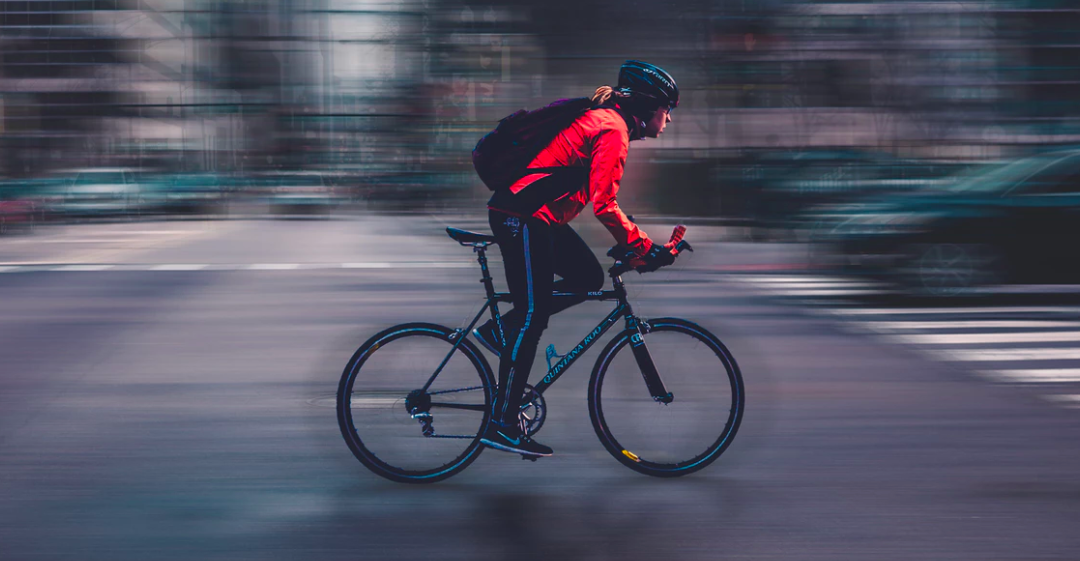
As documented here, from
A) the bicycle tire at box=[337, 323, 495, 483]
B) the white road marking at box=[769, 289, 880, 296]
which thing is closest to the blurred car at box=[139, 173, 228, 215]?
the white road marking at box=[769, 289, 880, 296]

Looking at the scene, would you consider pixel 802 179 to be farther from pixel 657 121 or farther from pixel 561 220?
pixel 561 220

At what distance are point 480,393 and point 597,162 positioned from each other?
44.6 inches

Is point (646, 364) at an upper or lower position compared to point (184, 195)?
upper

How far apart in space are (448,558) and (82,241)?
71.2 ft

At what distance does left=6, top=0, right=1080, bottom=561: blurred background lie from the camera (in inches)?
192

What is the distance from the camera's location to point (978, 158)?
32062 millimetres

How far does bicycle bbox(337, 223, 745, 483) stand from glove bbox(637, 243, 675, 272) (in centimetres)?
30

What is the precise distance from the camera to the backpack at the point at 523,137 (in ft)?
16.6

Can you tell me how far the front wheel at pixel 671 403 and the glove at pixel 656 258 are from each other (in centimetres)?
41

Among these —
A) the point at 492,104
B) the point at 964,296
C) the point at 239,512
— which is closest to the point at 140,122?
the point at 492,104

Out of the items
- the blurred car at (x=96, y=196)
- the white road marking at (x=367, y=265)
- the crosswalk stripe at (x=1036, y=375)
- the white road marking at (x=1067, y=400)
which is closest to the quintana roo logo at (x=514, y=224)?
the white road marking at (x=1067, y=400)

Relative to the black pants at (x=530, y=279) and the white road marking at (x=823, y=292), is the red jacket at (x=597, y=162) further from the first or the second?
the white road marking at (x=823, y=292)

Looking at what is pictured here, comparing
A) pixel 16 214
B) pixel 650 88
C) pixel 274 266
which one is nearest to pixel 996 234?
pixel 650 88

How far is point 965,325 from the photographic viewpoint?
10414 millimetres
